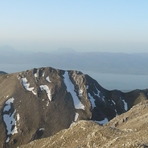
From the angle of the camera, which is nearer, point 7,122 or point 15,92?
point 7,122

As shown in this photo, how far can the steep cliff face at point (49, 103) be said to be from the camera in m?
145

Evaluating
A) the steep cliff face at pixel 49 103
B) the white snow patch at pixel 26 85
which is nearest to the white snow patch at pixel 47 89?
the steep cliff face at pixel 49 103

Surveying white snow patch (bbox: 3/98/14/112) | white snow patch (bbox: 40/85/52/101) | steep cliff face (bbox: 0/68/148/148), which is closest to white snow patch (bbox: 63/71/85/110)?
steep cliff face (bbox: 0/68/148/148)

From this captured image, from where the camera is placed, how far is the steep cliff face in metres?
145

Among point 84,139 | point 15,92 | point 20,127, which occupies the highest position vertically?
point 84,139

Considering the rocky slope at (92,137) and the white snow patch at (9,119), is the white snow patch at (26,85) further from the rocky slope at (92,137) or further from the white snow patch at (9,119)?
the rocky slope at (92,137)

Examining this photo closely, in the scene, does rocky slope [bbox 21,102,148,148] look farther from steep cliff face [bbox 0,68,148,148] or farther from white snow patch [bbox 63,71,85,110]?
white snow patch [bbox 63,71,85,110]

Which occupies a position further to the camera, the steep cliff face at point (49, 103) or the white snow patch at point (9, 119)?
→ the steep cliff face at point (49, 103)

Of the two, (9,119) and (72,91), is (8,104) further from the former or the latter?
(72,91)

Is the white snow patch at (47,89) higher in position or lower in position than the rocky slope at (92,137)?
lower

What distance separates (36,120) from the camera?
150625 mm

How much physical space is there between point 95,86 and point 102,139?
128 meters

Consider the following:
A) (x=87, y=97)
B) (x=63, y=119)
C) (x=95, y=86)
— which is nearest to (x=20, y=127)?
(x=63, y=119)

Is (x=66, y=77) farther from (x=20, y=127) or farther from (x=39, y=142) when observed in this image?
(x=39, y=142)
